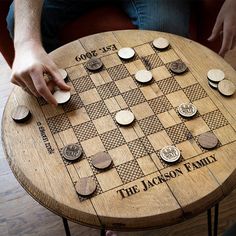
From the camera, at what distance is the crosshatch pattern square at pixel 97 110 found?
1.02 meters

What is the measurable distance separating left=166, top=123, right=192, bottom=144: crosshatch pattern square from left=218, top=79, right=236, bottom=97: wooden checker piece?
15 centimetres

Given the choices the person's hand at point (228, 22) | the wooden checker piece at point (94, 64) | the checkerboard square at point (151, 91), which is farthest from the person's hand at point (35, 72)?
the person's hand at point (228, 22)

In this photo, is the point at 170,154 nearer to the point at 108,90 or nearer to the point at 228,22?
the point at 108,90

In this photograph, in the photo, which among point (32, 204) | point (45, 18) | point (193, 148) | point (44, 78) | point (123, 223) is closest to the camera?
point (123, 223)

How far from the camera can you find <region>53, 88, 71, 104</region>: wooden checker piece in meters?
1.04

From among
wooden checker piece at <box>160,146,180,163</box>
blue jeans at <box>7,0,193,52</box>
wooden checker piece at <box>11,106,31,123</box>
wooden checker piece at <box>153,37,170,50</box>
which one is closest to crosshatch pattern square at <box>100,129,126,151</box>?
wooden checker piece at <box>160,146,180,163</box>

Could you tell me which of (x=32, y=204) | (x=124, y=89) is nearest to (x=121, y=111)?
(x=124, y=89)

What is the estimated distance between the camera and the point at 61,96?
3.46 feet

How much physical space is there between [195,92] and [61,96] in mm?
363

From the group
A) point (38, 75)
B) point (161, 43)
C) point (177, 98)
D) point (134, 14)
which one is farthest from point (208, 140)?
point (134, 14)

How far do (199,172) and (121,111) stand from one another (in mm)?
261

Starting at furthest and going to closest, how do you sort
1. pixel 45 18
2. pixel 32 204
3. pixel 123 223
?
pixel 32 204
pixel 45 18
pixel 123 223

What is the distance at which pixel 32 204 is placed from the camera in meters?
1.51

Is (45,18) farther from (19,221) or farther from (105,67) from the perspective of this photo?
(19,221)
